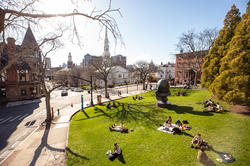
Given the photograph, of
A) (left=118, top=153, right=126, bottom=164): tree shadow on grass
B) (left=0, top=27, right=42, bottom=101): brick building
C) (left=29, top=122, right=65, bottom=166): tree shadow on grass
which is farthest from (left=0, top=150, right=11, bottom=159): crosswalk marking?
(left=0, top=27, right=42, bottom=101): brick building

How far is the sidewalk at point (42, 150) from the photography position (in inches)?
342

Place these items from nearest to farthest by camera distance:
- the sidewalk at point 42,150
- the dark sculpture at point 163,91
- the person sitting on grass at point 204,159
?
the person sitting on grass at point 204,159, the sidewalk at point 42,150, the dark sculpture at point 163,91

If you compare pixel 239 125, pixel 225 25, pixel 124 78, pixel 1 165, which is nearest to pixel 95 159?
pixel 1 165

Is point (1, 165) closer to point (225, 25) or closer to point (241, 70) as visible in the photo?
point (241, 70)

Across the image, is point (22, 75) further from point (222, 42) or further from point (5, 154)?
point (222, 42)

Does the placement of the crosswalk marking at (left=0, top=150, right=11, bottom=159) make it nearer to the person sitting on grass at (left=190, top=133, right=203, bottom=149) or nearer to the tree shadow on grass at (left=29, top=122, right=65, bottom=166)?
the tree shadow on grass at (left=29, top=122, right=65, bottom=166)

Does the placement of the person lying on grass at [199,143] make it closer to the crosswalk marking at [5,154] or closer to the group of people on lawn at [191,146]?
the group of people on lawn at [191,146]

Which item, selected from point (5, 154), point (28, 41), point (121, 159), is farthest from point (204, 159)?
point (28, 41)

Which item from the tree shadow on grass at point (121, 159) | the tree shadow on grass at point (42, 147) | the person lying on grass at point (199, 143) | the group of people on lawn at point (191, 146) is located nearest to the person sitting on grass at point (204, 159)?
the group of people on lawn at point (191, 146)

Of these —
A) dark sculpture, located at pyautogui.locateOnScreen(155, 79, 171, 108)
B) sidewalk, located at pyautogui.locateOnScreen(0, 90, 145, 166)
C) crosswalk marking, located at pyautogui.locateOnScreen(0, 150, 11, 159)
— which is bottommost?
crosswalk marking, located at pyautogui.locateOnScreen(0, 150, 11, 159)

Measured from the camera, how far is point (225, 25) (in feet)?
57.0

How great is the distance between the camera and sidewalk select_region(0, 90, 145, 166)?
28.5 feet

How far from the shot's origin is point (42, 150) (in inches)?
400

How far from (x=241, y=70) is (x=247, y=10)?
6722mm
